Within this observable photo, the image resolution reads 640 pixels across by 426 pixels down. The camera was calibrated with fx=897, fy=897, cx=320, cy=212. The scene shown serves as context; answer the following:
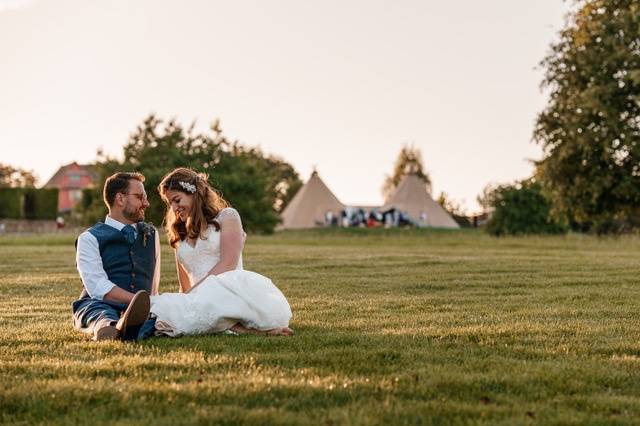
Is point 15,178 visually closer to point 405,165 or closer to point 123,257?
point 405,165

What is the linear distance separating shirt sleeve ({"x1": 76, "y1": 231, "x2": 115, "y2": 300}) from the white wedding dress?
0.54 meters

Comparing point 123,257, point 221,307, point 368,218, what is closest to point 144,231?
point 123,257

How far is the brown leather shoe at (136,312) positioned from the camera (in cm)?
661

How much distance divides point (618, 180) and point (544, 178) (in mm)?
2976

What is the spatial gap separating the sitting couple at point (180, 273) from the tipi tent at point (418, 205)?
2372 inches

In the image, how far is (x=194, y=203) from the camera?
8.01 m

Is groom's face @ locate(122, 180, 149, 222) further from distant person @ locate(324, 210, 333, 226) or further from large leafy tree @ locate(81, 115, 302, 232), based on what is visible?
distant person @ locate(324, 210, 333, 226)

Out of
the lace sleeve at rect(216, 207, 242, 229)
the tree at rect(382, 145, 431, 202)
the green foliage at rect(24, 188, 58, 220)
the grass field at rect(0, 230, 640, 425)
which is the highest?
the tree at rect(382, 145, 431, 202)

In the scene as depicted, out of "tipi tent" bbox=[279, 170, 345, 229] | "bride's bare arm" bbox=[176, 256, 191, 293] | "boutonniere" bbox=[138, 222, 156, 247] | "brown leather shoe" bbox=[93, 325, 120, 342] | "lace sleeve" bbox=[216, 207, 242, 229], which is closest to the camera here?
"brown leather shoe" bbox=[93, 325, 120, 342]

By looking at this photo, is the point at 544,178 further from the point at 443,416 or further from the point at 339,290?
the point at 443,416

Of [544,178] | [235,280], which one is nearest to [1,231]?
[544,178]

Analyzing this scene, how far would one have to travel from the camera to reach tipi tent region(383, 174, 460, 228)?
224 ft

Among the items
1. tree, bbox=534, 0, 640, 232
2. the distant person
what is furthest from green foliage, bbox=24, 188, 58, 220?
tree, bbox=534, 0, 640, 232

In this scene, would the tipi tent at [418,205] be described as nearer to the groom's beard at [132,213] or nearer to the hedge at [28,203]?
the hedge at [28,203]
